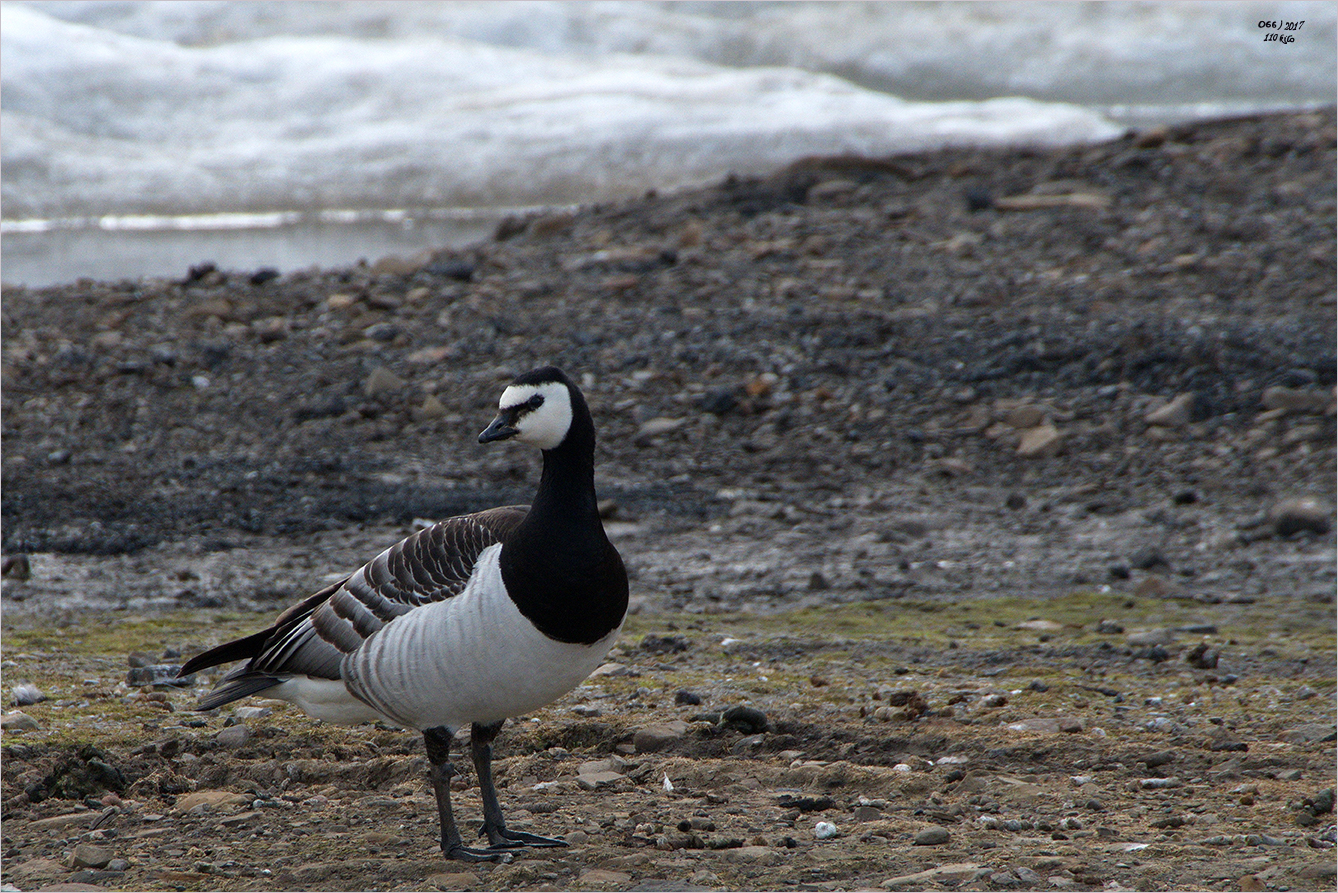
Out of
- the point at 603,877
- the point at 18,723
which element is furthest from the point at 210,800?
the point at 603,877

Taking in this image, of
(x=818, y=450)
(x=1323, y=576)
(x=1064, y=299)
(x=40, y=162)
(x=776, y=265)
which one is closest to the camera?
(x=1323, y=576)

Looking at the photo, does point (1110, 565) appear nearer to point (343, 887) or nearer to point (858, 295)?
point (858, 295)

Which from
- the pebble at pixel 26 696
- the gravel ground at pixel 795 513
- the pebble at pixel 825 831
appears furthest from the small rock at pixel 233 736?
the pebble at pixel 825 831

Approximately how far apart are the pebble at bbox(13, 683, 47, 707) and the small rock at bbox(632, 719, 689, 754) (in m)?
2.45

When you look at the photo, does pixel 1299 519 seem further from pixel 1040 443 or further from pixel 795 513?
pixel 795 513

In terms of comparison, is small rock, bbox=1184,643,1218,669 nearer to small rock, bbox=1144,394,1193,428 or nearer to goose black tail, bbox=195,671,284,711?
small rock, bbox=1144,394,1193,428

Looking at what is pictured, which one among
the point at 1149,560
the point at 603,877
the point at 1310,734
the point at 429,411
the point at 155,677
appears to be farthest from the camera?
the point at 429,411

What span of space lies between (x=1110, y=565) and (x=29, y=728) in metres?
5.25

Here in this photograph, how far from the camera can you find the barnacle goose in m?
4.31

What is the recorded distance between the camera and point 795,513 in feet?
27.1

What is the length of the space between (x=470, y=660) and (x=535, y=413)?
2.73 ft

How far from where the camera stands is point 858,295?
10883mm

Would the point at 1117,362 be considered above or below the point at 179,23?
below

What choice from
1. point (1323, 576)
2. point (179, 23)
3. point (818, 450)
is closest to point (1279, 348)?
point (1323, 576)
